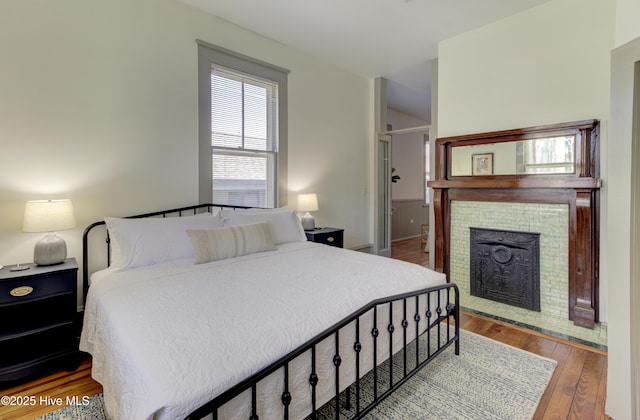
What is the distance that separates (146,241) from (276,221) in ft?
3.84

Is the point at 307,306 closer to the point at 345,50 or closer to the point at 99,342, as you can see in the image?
the point at 99,342

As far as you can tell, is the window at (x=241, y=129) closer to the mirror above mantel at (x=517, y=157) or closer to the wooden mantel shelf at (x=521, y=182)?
the wooden mantel shelf at (x=521, y=182)

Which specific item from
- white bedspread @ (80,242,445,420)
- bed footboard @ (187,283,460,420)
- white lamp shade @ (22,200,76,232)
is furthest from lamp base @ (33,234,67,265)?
bed footboard @ (187,283,460,420)

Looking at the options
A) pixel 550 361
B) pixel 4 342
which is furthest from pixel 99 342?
pixel 550 361

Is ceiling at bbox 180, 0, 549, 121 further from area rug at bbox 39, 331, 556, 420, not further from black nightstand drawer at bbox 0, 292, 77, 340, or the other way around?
area rug at bbox 39, 331, 556, 420

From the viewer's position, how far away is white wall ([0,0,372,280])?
2.21 meters

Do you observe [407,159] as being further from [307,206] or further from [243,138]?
[243,138]

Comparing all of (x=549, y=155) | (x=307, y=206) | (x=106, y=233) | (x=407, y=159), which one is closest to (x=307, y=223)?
(x=307, y=206)

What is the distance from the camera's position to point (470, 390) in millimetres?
1835

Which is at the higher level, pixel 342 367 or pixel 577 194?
pixel 577 194

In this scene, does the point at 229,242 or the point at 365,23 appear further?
the point at 365,23

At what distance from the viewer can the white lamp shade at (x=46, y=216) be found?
204 cm

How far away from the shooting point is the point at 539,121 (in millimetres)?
2990

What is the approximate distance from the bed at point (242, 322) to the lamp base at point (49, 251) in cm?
27
